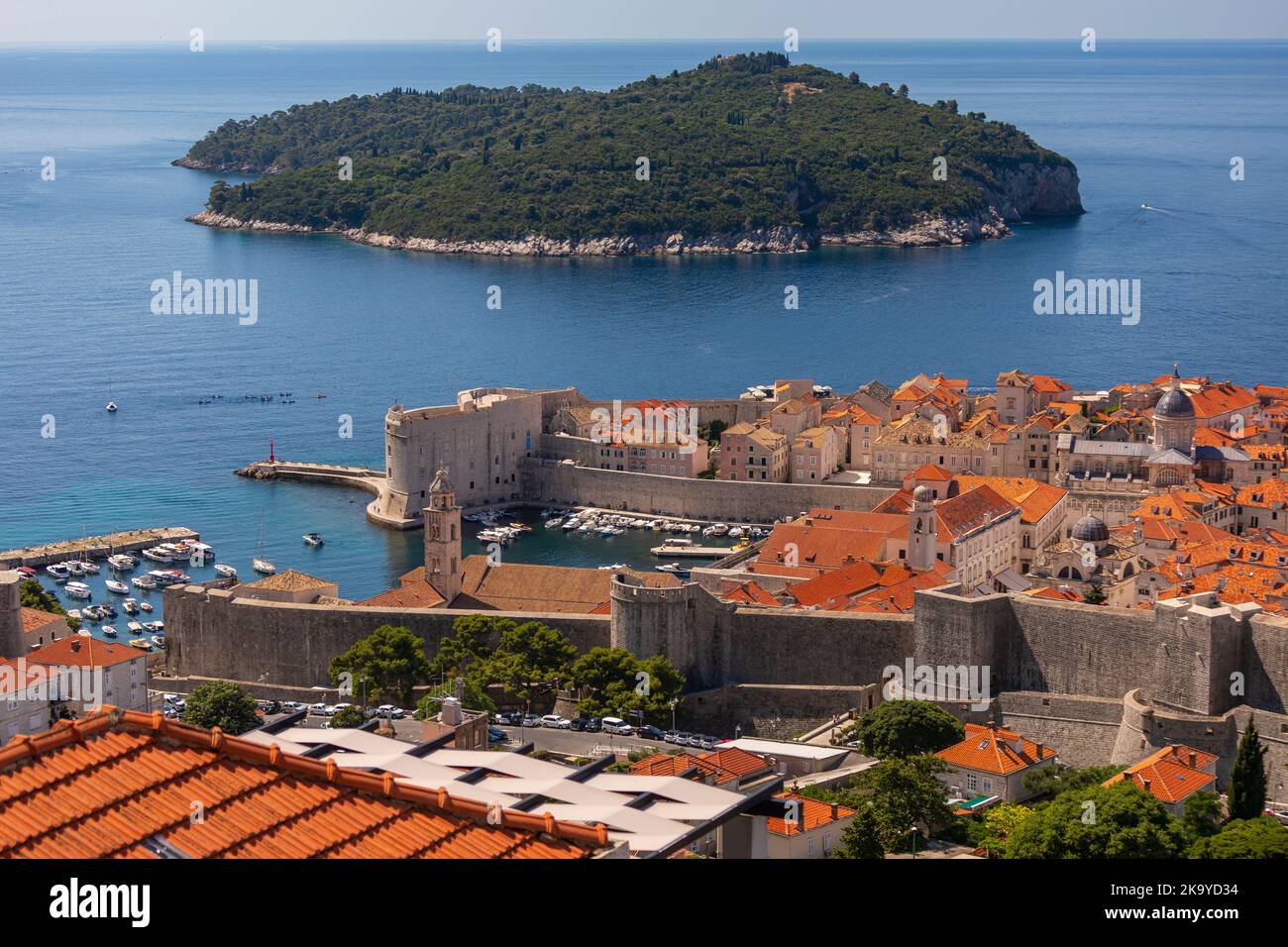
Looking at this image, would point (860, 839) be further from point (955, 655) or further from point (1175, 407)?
point (1175, 407)

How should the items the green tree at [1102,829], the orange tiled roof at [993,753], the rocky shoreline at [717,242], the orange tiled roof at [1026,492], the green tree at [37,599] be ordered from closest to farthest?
the green tree at [1102,829], the orange tiled roof at [993,753], the green tree at [37,599], the orange tiled roof at [1026,492], the rocky shoreline at [717,242]

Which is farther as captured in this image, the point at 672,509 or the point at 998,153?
the point at 998,153

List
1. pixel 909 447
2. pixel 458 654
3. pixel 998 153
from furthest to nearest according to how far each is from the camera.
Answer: pixel 998 153 → pixel 909 447 → pixel 458 654

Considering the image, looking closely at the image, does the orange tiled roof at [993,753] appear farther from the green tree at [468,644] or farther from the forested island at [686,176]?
the forested island at [686,176]

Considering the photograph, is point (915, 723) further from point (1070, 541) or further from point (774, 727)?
point (1070, 541)

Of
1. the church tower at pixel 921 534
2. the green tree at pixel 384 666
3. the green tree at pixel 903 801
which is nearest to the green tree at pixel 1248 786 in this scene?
the green tree at pixel 903 801

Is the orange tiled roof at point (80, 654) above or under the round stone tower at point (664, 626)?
under
